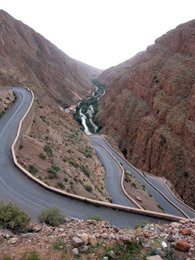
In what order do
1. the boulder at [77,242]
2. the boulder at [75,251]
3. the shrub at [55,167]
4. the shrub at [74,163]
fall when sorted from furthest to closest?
the shrub at [74,163] < the shrub at [55,167] < the boulder at [77,242] < the boulder at [75,251]

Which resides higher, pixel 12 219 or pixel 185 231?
pixel 185 231

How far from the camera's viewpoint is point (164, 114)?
34.1 m

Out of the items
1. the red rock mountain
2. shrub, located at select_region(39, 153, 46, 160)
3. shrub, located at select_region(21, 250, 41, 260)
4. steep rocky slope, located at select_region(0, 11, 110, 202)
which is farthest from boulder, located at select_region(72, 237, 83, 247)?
the red rock mountain

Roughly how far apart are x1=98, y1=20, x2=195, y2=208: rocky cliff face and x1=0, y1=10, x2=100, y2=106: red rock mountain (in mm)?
24982

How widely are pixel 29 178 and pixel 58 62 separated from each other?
81497 millimetres

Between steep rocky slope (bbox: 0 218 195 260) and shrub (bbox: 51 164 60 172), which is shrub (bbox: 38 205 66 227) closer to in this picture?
steep rocky slope (bbox: 0 218 195 260)

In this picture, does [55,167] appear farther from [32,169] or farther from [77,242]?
[77,242]

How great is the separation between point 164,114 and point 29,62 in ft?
154

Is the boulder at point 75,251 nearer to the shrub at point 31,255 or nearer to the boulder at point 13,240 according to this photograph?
the shrub at point 31,255

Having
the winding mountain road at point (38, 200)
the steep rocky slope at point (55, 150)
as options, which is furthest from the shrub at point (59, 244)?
the steep rocky slope at point (55, 150)

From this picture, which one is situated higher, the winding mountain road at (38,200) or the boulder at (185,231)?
the boulder at (185,231)

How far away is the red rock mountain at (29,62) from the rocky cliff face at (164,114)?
82.0 feet

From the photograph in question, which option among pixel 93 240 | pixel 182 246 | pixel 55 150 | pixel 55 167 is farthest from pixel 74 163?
pixel 182 246

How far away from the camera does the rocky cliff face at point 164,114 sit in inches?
1140
